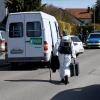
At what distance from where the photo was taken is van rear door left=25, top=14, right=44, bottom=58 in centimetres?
2233

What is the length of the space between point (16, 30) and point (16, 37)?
0.35 m

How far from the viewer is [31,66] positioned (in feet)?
81.6

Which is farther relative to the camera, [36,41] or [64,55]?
[36,41]

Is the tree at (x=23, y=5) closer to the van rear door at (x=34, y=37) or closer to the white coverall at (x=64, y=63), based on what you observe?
the van rear door at (x=34, y=37)

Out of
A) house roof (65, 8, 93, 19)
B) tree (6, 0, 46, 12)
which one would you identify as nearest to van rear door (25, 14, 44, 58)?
tree (6, 0, 46, 12)

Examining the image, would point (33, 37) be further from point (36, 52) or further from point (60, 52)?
point (60, 52)

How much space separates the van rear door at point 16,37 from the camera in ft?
74.0

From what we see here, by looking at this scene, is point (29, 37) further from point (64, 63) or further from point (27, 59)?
point (64, 63)

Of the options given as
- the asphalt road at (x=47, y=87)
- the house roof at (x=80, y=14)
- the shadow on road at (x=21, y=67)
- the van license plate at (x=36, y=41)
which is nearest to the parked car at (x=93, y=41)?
the shadow on road at (x=21, y=67)

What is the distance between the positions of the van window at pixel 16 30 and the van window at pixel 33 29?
323 mm

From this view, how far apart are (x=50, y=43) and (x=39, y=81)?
5.55m

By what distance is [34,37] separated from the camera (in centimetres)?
2250

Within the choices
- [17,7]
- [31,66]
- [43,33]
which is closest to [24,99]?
[43,33]

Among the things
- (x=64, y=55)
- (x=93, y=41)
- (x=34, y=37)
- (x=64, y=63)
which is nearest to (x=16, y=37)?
(x=34, y=37)
